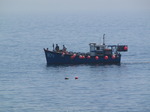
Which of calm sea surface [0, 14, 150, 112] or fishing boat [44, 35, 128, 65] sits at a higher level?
fishing boat [44, 35, 128, 65]

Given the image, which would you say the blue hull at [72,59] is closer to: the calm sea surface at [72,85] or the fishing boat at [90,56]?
the fishing boat at [90,56]

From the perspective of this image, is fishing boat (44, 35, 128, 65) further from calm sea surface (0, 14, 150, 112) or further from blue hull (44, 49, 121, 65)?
calm sea surface (0, 14, 150, 112)

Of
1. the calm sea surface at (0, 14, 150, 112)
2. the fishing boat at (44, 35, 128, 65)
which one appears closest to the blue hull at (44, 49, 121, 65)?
the fishing boat at (44, 35, 128, 65)

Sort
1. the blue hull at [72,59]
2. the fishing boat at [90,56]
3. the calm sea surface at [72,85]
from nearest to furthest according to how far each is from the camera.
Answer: the calm sea surface at [72,85] < the fishing boat at [90,56] < the blue hull at [72,59]

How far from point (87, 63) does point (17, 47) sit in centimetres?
3802

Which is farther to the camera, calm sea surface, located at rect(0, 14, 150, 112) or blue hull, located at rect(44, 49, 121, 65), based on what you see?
blue hull, located at rect(44, 49, 121, 65)

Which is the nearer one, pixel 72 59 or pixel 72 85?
pixel 72 85

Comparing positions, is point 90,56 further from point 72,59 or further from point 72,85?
point 72,85

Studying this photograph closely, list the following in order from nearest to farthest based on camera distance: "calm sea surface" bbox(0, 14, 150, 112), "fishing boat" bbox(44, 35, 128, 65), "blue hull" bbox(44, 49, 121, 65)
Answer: "calm sea surface" bbox(0, 14, 150, 112), "fishing boat" bbox(44, 35, 128, 65), "blue hull" bbox(44, 49, 121, 65)

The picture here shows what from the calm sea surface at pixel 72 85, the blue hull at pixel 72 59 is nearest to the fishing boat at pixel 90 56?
the blue hull at pixel 72 59

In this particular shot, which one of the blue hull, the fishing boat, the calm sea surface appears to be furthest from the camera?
the blue hull

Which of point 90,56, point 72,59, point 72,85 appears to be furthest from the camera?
point 72,59

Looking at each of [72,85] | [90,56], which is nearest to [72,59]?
[90,56]

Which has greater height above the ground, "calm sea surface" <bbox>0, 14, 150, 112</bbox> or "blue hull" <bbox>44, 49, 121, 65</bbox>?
"blue hull" <bbox>44, 49, 121, 65</bbox>
